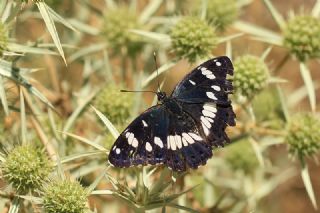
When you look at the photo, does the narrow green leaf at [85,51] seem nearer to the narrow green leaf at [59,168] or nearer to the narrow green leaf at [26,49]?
the narrow green leaf at [26,49]

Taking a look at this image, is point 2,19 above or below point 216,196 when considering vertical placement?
above

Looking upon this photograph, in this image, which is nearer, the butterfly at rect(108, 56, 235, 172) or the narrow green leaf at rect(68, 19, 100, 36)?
the butterfly at rect(108, 56, 235, 172)

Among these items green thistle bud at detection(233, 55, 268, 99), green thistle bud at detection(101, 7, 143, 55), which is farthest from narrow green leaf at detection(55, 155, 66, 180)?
green thistle bud at detection(101, 7, 143, 55)

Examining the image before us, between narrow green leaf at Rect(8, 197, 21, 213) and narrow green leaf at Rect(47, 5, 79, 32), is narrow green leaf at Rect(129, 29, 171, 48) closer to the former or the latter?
narrow green leaf at Rect(47, 5, 79, 32)

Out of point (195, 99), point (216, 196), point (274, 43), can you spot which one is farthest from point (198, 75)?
point (216, 196)

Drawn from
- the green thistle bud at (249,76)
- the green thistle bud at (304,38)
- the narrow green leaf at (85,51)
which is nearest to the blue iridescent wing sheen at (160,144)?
the green thistle bud at (249,76)

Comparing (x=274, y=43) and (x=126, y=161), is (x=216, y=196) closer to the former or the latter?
(x=274, y=43)

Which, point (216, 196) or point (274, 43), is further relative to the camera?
Result: point (216, 196)
